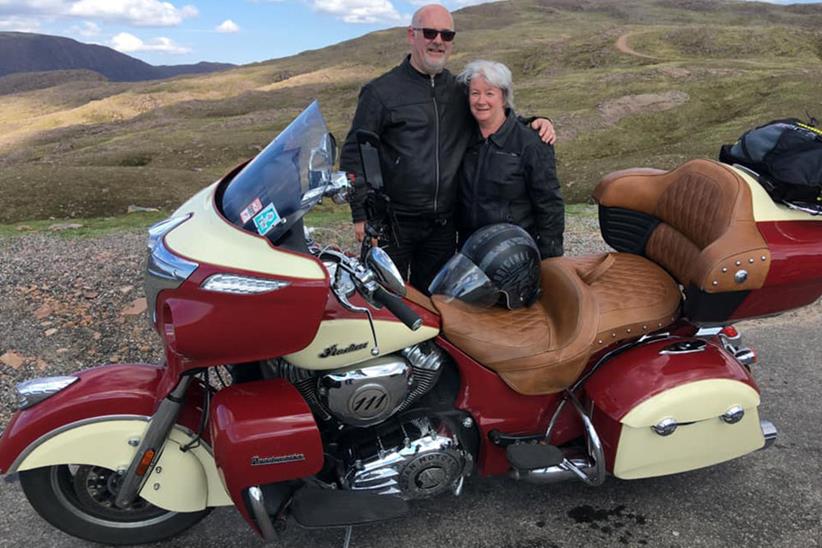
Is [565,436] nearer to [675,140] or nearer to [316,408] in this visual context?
[316,408]

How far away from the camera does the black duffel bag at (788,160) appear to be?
274 cm

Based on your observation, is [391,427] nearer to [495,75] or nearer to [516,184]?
[516,184]

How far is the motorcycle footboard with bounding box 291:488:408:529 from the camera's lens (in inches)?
102

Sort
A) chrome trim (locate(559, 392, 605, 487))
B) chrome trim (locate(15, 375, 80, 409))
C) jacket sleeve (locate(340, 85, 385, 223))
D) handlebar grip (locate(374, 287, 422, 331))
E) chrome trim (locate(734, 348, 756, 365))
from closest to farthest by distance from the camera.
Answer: handlebar grip (locate(374, 287, 422, 331)), chrome trim (locate(15, 375, 80, 409)), chrome trim (locate(559, 392, 605, 487)), chrome trim (locate(734, 348, 756, 365)), jacket sleeve (locate(340, 85, 385, 223))

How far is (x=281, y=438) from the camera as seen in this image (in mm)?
2465

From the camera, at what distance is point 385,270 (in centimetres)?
237

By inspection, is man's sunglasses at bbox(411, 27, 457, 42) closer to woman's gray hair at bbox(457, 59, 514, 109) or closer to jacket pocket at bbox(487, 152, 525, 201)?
woman's gray hair at bbox(457, 59, 514, 109)

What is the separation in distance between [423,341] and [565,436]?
3.17 ft

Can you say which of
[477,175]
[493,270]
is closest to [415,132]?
[477,175]

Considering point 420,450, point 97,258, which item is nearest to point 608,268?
point 420,450

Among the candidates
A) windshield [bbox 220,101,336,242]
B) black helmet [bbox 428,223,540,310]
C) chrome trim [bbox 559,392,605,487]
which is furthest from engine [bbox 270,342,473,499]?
windshield [bbox 220,101,336,242]

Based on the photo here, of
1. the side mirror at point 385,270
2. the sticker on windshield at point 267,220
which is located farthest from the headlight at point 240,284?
the side mirror at point 385,270

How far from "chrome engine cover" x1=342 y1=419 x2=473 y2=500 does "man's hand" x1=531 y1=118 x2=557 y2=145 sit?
1.86 m

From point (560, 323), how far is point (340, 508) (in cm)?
129
